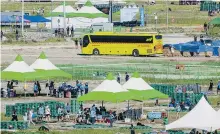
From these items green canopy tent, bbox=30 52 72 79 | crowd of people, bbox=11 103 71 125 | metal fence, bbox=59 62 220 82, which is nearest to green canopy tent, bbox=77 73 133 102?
crowd of people, bbox=11 103 71 125

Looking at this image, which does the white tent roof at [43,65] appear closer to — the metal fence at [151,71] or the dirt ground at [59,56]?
the metal fence at [151,71]

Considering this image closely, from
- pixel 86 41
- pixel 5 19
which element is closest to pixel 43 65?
pixel 86 41

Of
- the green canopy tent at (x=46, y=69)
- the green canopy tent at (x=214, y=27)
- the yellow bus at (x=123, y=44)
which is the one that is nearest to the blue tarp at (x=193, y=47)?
the yellow bus at (x=123, y=44)

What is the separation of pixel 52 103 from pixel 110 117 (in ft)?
12.7

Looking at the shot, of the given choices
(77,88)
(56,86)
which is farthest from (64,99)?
(56,86)

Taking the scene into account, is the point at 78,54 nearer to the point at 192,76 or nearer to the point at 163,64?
the point at 163,64

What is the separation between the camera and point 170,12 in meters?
142

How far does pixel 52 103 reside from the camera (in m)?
52.9

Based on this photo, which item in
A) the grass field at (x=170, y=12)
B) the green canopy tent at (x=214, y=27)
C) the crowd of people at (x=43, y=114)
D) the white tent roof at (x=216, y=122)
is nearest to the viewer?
the white tent roof at (x=216, y=122)

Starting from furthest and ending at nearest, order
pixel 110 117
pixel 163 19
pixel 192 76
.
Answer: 1. pixel 163 19
2. pixel 192 76
3. pixel 110 117

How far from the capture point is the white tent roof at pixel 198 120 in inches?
1688

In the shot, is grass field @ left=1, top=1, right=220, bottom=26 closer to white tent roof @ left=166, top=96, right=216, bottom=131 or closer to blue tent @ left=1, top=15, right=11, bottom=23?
blue tent @ left=1, top=15, right=11, bottom=23

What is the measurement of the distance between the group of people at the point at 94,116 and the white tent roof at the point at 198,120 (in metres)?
6.92

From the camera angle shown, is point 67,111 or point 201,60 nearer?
point 67,111
